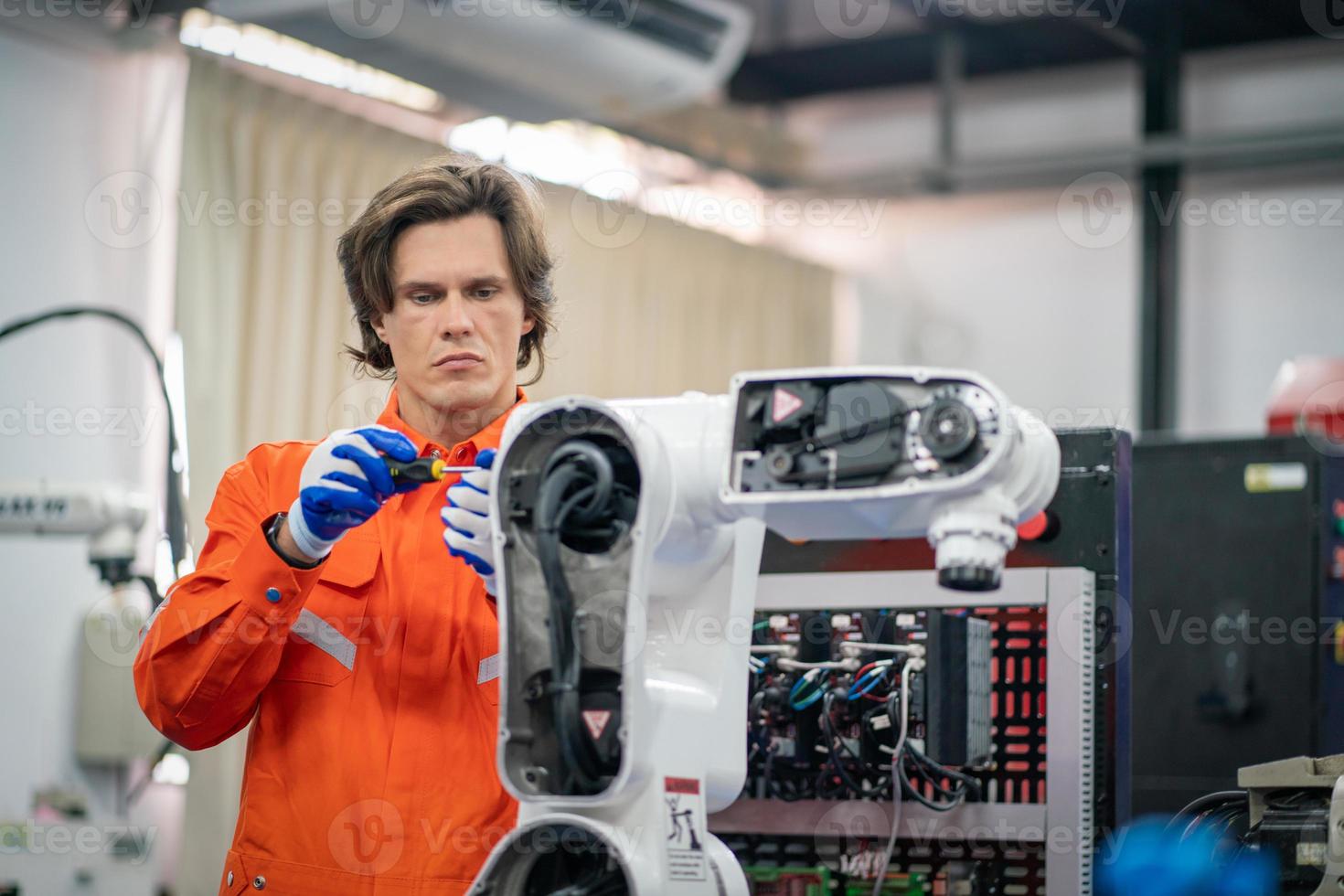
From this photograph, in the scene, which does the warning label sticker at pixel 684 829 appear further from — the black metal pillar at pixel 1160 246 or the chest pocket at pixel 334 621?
the black metal pillar at pixel 1160 246

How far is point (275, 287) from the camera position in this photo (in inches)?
164

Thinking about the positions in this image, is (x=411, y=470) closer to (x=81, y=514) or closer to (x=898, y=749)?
(x=898, y=749)

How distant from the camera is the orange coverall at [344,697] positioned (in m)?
1.50

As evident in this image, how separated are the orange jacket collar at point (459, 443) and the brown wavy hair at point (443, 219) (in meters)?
0.11

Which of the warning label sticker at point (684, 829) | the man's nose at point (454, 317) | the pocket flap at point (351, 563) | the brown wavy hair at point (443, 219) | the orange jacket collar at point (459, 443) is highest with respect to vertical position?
the brown wavy hair at point (443, 219)

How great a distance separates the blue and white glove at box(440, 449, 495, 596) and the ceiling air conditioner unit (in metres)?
2.52

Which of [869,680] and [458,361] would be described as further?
[869,680]

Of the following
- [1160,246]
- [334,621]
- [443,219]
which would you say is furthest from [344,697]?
[1160,246]

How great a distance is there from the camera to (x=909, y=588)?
1.78m

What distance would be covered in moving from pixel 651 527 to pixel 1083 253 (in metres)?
4.60

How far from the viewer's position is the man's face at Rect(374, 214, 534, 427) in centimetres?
165

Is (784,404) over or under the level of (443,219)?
under

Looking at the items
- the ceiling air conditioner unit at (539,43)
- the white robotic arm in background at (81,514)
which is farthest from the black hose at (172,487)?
the ceiling air conditioner unit at (539,43)

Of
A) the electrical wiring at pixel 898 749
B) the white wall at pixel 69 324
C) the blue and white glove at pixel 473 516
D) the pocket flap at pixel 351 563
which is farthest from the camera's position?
the white wall at pixel 69 324
